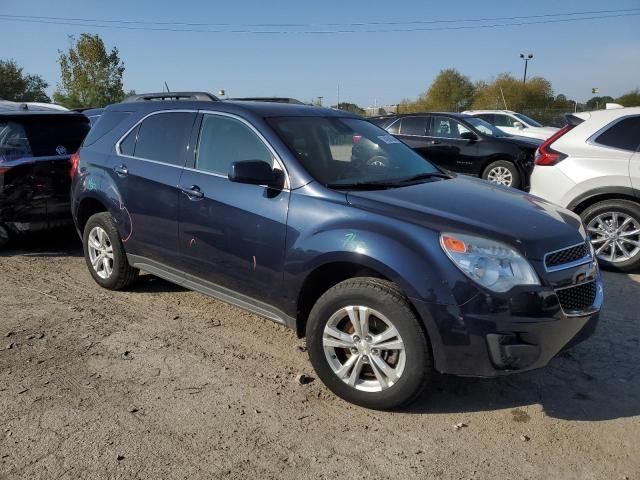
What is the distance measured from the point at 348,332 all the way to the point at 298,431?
644 mm

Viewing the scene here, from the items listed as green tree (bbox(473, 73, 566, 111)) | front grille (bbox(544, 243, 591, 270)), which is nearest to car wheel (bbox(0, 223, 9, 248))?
front grille (bbox(544, 243, 591, 270))

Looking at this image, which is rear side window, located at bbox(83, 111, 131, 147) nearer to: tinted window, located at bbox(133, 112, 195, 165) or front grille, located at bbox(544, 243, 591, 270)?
tinted window, located at bbox(133, 112, 195, 165)

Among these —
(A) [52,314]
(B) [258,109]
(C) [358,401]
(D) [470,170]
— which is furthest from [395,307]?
(D) [470,170]

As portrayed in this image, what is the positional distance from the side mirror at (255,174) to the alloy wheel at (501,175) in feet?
25.9

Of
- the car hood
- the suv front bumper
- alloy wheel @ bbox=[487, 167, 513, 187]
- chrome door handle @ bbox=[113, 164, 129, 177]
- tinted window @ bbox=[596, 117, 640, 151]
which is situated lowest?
the suv front bumper

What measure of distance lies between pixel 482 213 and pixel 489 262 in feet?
1.53

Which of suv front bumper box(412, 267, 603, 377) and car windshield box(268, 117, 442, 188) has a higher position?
car windshield box(268, 117, 442, 188)

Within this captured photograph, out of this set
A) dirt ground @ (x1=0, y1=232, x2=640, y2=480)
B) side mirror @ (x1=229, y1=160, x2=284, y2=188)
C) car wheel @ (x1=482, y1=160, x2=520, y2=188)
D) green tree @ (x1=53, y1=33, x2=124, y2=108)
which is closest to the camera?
dirt ground @ (x1=0, y1=232, x2=640, y2=480)

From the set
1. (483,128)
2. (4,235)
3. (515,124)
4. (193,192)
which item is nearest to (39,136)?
(4,235)

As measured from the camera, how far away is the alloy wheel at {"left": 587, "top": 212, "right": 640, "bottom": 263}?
591cm

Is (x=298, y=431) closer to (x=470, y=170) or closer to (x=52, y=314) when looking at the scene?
(x=52, y=314)

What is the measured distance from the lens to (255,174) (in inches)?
140

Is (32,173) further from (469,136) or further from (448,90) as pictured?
(448,90)

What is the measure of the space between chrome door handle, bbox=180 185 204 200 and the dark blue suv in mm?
14
